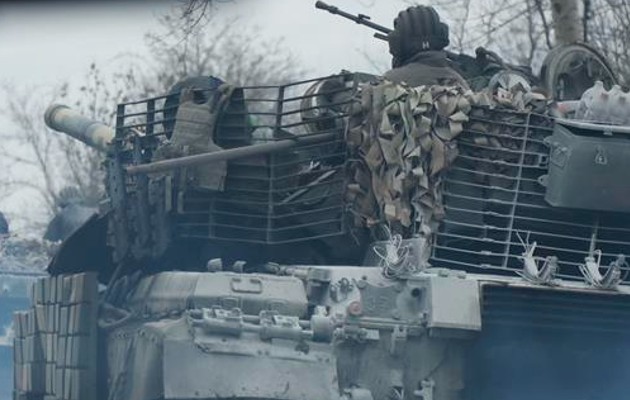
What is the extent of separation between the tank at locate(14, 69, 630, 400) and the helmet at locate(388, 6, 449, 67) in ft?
1.46

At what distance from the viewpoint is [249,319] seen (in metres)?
11.4

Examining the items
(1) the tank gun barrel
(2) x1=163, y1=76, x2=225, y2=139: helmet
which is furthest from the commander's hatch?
(1) the tank gun barrel

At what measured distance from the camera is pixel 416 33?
1347cm

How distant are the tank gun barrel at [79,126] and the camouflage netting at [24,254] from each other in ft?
15.9

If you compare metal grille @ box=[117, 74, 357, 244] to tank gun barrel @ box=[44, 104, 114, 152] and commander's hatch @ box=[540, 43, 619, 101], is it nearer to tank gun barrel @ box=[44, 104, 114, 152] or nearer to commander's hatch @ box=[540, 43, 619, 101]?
commander's hatch @ box=[540, 43, 619, 101]

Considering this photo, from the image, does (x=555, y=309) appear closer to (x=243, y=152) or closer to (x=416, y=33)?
(x=243, y=152)

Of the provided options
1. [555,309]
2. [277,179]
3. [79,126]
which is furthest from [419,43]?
[79,126]

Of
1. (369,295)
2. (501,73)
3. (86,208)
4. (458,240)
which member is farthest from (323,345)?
(86,208)

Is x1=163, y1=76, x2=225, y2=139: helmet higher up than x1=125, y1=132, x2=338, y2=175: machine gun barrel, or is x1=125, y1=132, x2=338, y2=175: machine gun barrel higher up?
x1=163, y1=76, x2=225, y2=139: helmet

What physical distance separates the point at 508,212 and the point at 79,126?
5533mm

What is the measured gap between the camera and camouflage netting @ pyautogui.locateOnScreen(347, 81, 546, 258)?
484 inches

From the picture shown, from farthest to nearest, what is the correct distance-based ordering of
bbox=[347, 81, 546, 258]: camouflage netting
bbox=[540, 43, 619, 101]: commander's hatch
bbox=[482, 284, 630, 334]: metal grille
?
bbox=[540, 43, 619, 101]: commander's hatch, bbox=[347, 81, 546, 258]: camouflage netting, bbox=[482, 284, 630, 334]: metal grille

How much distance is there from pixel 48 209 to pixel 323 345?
2380cm

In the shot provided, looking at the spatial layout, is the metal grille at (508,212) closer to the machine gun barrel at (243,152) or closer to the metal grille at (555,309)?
the metal grille at (555,309)
